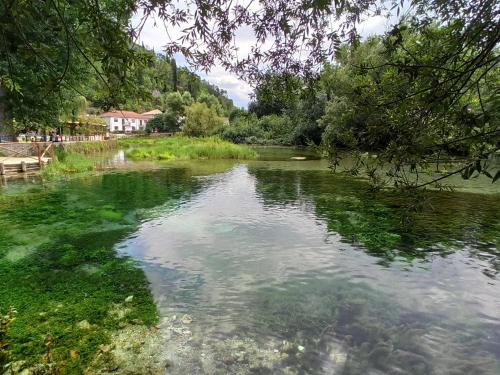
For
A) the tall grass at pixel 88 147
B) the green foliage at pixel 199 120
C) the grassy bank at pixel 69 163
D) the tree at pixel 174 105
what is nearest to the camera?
the grassy bank at pixel 69 163

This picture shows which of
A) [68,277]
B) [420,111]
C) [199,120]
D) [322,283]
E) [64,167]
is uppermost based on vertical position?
[199,120]

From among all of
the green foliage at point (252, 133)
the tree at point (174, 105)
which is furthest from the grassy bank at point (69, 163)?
the tree at point (174, 105)

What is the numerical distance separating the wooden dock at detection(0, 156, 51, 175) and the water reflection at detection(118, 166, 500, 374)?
44.0 ft

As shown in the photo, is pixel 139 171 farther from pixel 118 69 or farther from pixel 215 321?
pixel 118 69

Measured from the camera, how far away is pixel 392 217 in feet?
37.6

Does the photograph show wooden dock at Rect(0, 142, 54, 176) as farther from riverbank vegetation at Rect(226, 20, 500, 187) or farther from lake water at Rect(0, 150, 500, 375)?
riverbank vegetation at Rect(226, 20, 500, 187)

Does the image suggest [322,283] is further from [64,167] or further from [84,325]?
[64,167]

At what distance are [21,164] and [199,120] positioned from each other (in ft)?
132

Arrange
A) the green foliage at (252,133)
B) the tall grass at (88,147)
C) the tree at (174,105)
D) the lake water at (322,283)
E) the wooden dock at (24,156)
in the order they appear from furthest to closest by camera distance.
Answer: the tree at (174,105), the green foliage at (252,133), the tall grass at (88,147), the wooden dock at (24,156), the lake water at (322,283)

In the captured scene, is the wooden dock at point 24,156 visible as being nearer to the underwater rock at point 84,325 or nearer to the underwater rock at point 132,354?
the underwater rock at point 84,325

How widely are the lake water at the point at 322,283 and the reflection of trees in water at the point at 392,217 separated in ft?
0.22

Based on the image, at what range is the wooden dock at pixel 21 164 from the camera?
64.3ft

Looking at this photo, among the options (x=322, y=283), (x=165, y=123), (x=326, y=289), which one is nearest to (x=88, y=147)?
(x=322, y=283)

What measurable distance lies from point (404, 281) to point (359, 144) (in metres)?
4.35
